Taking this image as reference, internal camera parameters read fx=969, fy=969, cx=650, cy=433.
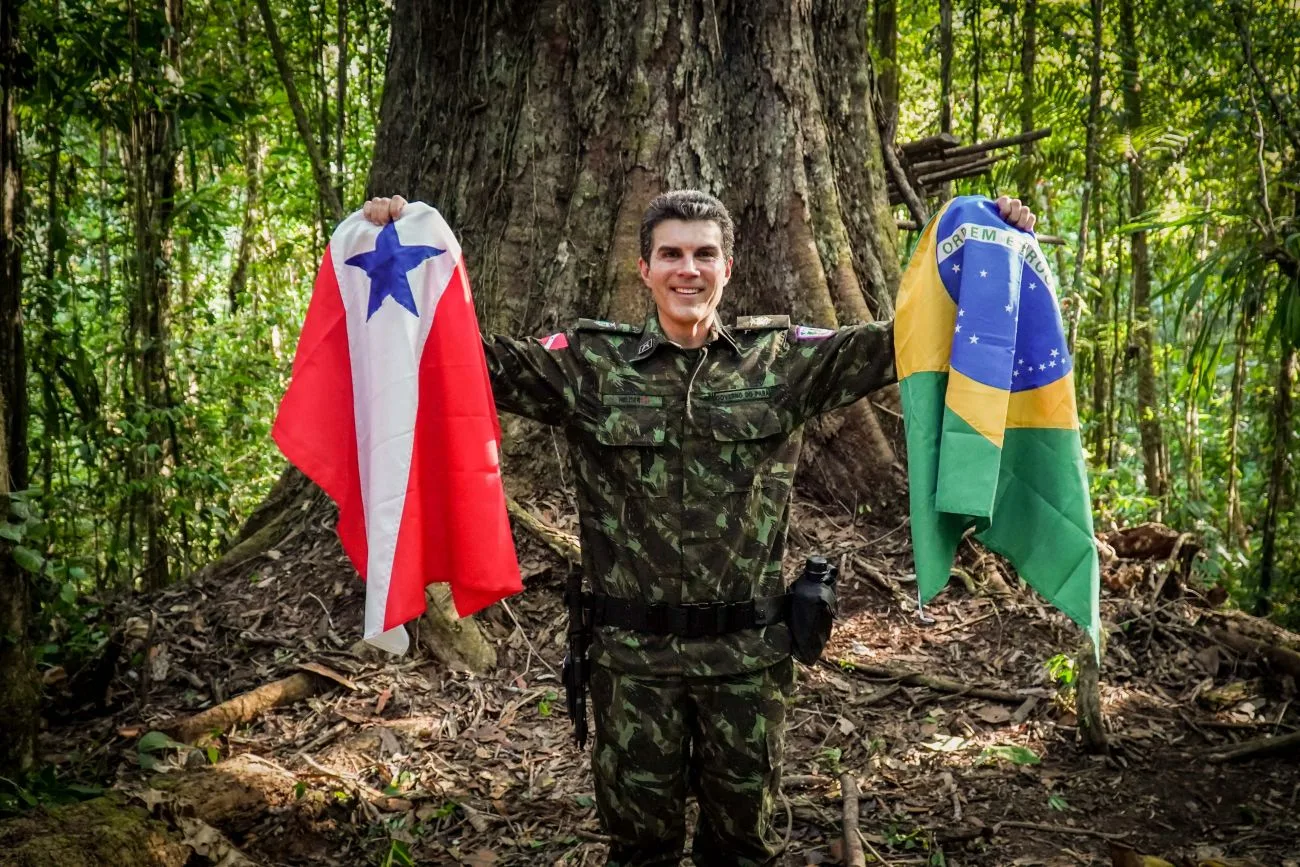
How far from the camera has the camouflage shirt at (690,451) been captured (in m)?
2.56

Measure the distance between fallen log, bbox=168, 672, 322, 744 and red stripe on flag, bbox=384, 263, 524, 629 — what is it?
5.43 ft

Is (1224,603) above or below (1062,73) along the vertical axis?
below

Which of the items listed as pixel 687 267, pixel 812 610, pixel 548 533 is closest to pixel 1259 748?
pixel 812 610

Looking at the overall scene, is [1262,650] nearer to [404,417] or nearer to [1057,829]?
[1057,829]

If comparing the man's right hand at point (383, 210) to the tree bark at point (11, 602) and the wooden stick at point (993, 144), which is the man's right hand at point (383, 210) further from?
the wooden stick at point (993, 144)

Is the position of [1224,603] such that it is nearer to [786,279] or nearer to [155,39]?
[786,279]

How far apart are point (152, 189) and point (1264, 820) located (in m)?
6.95

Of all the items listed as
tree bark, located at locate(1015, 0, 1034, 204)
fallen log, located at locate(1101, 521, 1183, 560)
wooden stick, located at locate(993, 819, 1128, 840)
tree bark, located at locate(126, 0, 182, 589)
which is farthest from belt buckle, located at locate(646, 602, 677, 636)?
tree bark, located at locate(1015, 0, 1034, 204)

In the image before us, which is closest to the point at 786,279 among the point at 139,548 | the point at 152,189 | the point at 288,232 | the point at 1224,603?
the point at 1224,603

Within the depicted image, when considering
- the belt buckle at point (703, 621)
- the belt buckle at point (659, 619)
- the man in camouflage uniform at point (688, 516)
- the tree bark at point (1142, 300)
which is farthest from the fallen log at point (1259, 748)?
the tree bark at point (1142, 300)

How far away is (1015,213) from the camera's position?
8.24ft

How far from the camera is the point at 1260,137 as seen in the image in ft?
16.0

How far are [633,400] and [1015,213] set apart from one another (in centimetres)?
110

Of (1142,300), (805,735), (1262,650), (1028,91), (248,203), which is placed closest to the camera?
(805,735)
